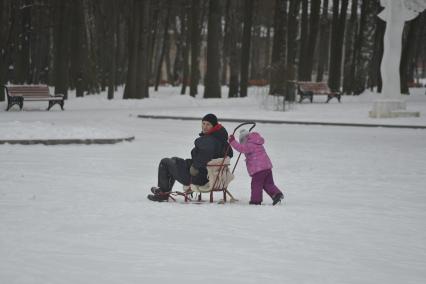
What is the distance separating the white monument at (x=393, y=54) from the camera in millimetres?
24266

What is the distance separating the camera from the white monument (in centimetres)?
2427

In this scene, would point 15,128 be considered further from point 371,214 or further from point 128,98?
point 128,98

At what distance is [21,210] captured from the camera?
795 centimetres

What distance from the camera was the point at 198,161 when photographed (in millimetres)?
8648

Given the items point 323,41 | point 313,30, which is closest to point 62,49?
point 313,30

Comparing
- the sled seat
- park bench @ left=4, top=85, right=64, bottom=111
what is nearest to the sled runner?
the sled seat

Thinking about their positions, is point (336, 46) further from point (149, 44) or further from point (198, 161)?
point (198, 161)

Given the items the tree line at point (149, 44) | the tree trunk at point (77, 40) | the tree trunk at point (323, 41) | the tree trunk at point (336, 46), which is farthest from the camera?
the tree trunk at point (323, 41)

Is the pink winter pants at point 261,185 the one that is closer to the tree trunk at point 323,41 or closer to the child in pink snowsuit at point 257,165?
the child in pink snowsuit at point 257,165

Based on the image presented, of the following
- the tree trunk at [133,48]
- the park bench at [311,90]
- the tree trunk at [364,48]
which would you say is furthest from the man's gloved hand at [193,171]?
the tree trunk at [364,48]

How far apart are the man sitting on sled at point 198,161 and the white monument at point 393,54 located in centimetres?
1667

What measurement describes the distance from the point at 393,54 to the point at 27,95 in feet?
47.6

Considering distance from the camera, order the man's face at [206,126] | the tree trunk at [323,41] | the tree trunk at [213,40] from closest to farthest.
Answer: the man's face at [206,126] < the tree trunk at [213,40] < the tree trunk at [323,41]

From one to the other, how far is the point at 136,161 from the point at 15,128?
13.8 ft
